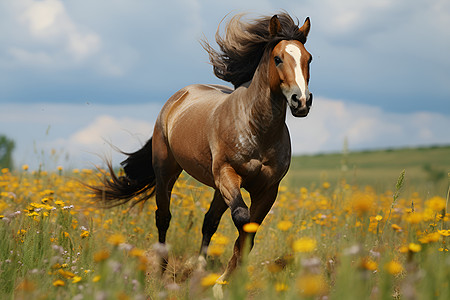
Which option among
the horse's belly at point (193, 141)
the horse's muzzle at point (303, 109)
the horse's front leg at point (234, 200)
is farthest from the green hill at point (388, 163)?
the horse's muzzle at point (303, 109)

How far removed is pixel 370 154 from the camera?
5559cm

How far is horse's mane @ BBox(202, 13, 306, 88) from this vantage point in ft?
14.6

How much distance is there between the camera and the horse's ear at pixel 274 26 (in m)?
4.26

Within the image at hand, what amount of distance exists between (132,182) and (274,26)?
364 centimetres

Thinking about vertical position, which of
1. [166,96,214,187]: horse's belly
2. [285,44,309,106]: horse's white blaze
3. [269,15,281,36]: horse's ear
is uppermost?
[269,15,281,36]: horse's ear

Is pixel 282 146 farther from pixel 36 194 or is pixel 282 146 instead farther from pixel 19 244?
pixel 36 194

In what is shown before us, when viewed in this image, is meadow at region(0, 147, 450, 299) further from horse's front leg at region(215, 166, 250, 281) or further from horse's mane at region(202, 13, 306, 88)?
horse's mane at region(202, 13, 306, 88)

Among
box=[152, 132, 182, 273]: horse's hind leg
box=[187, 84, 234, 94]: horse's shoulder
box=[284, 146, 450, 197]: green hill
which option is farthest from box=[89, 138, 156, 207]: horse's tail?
box=[284, 146, 450, 197]: green hill

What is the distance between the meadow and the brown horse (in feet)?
2.20

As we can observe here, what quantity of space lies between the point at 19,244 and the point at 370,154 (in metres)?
54.7

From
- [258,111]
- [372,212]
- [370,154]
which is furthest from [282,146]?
[370,154]

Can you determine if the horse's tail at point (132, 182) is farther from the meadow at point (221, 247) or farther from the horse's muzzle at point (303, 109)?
the horse's muzzle at point (303, 109)

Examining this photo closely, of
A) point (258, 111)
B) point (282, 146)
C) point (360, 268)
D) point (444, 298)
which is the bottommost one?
point (444, 298)

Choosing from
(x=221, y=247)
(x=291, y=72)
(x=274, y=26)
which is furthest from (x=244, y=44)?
(x=221, y=247)
